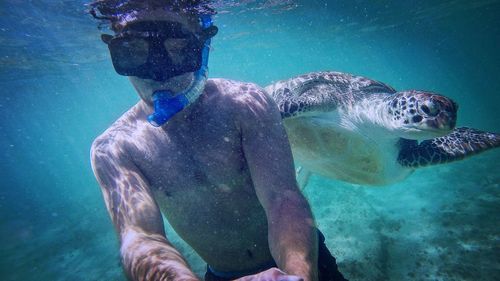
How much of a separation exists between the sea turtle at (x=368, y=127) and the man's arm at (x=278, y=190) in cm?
177

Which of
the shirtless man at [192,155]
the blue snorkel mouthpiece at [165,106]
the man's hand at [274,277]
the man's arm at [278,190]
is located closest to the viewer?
the man's hand at [274,277]

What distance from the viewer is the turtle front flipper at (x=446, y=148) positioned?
13.8 ft

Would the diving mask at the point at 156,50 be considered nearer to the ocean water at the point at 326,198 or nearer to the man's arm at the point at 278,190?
the man's arm at the point at 278,190

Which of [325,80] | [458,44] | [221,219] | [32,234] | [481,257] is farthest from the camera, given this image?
[458,44]

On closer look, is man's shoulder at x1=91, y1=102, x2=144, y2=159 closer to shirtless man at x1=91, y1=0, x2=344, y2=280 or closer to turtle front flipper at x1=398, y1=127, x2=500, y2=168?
shirtless man at x1=91, y1=0, x2=344, y2=280

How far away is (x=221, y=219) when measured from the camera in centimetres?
238

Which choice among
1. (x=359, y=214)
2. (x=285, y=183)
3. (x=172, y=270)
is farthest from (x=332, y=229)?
(x=172, y=270)

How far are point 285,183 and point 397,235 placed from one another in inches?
272

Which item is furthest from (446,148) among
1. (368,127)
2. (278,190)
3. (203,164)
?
(203,164)

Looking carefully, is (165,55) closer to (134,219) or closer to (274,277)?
(134,219)

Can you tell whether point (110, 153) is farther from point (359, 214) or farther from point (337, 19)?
point (337, 19)

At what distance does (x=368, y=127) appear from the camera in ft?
14.2

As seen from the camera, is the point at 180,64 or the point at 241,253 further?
the point at 241,253

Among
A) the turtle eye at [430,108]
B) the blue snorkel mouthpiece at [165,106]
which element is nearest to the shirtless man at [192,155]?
the blue snorkel mouthpiece at [165,106]
